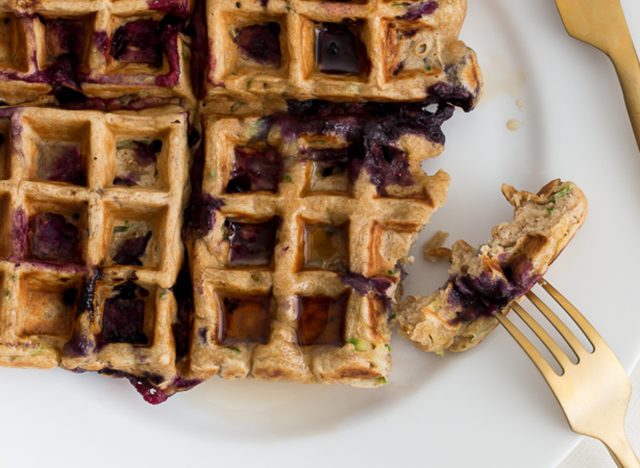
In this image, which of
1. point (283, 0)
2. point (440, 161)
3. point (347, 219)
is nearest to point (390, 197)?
point (347, 219)

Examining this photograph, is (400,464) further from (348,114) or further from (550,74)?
(550,74)

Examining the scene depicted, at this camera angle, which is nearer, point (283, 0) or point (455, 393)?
point (283, 0)

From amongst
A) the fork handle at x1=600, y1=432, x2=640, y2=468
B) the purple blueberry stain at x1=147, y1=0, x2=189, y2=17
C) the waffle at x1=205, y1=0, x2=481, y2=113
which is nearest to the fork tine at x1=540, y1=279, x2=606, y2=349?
the fork handle at x1=600, y1=432, x2=640, y2=468

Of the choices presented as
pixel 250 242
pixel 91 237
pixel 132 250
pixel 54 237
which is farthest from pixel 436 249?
pixel 54 237

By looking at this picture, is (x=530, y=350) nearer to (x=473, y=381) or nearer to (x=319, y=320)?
(x=473, y=381)

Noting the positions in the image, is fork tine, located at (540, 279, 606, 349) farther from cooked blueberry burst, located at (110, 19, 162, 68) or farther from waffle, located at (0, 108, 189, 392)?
cooked blueberry burst, located at (110, 19, 162, 68)

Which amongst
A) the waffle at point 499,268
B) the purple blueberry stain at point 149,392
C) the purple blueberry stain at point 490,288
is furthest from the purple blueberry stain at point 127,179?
the purple blueberry stain at point 490,288
